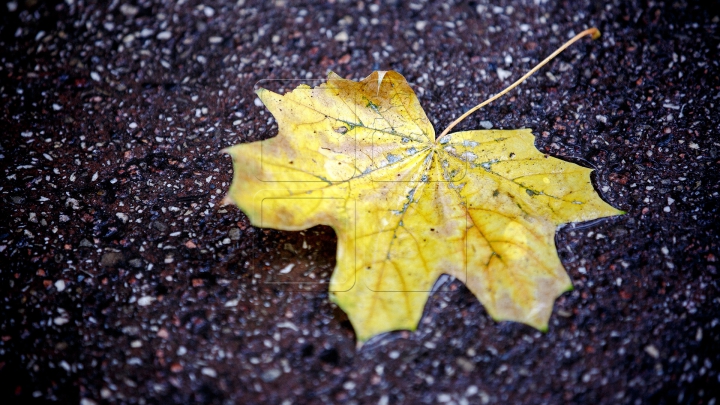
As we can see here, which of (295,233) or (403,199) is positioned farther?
(295,233)

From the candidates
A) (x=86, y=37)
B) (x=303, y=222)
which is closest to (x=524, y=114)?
(x=303, y=222)

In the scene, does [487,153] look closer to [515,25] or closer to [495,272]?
[495,272]

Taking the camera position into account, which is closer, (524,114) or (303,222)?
(303,222)

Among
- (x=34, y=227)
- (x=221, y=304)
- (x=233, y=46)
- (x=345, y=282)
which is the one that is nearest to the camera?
(x=345, y=282)

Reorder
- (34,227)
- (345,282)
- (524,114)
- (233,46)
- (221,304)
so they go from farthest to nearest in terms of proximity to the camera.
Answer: (233,46), (524,114), (34,227), (221,304), (345,282)
